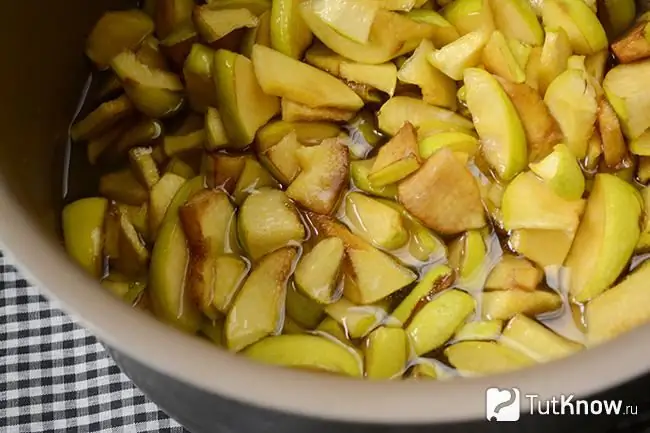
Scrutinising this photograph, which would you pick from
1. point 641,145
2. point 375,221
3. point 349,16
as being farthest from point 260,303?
point 641,145

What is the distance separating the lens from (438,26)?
40.6 inches

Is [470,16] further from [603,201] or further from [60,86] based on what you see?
A: [60,86]

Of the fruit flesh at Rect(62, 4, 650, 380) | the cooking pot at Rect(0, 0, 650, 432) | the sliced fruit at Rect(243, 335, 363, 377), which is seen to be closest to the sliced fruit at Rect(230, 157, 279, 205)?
the fruit flesh at Rect(62, 4, 650, 380)

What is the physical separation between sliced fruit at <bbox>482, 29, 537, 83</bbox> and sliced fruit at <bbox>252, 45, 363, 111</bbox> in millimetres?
158

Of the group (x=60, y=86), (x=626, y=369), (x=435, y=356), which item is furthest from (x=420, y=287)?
(x=60, y=86)

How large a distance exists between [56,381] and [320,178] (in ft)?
1.20

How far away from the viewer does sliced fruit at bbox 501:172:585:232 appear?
0.90 metres

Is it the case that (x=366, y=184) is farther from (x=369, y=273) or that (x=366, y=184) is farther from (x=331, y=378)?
(x=331, y=378)

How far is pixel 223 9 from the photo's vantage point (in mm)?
1066

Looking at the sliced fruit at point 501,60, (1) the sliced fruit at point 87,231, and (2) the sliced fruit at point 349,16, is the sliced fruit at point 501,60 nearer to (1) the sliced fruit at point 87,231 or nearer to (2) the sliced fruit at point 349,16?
(2) the sliced fruit at point 349,16

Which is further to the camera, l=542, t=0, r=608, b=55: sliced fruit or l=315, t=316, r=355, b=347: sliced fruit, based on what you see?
l=542, t=0, r=608, b=55: sliced fruit

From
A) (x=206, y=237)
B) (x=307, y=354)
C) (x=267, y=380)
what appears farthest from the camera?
(x=206, y=237)

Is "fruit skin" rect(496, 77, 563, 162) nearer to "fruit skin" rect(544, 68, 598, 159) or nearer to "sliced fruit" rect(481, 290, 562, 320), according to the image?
"fruit skin" rect(544, 68, 598, 159)

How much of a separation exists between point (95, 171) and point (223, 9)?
10.1 inches
